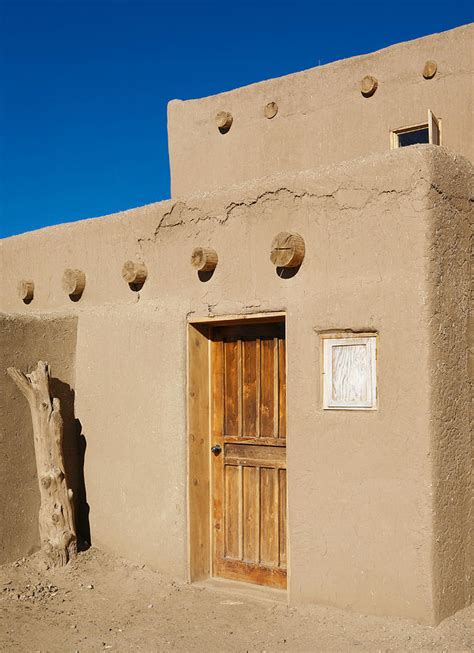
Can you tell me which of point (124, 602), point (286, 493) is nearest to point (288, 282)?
point (286, 493)

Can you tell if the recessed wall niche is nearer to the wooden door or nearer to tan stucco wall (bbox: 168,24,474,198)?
the wooden door

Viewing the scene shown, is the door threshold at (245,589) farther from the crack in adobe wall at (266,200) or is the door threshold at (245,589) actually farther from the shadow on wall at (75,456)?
the crack in adobe wall at (266,200)

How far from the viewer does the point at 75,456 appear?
711 cm

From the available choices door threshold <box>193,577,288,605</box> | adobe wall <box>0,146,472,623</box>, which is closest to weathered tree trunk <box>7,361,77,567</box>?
adobe wall <box>0,146,472,623</box>

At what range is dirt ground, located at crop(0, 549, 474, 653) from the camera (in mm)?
4891

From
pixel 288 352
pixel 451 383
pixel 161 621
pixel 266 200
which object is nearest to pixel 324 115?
pixel 266 200

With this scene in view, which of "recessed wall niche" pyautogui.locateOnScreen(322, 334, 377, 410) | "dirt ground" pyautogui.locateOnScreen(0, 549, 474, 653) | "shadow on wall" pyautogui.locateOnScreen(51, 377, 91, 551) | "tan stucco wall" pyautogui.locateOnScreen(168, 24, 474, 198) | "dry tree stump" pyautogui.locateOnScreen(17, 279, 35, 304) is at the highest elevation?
"tan stucco wall" pyautogui.locateOnScreen(168, 24, 474, 198)

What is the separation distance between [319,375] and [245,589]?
5.82 ft

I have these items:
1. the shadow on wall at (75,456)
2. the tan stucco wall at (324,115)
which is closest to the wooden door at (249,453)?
the shadow on wall at (75,456)

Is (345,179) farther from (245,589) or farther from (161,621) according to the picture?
(161,621)

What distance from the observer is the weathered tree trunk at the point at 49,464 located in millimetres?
6582

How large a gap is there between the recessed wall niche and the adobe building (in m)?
0.01

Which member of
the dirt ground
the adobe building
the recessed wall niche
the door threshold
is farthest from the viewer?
the door threshold

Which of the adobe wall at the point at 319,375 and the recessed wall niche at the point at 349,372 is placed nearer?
the adobe wall at the point at 319,375
